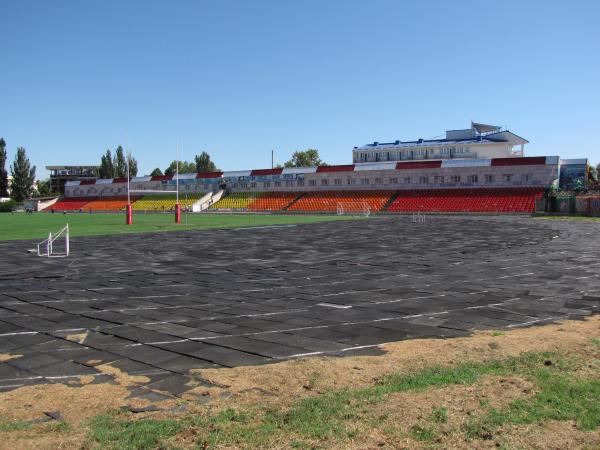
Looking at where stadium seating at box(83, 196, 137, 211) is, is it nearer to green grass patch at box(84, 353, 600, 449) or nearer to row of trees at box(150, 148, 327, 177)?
row of trees at box(150, 148, 327, 177)

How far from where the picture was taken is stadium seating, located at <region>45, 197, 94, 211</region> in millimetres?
101750

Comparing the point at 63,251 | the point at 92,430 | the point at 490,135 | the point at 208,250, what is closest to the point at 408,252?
the point at 208,250

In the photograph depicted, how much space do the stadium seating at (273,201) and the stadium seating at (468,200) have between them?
18913 millimetres

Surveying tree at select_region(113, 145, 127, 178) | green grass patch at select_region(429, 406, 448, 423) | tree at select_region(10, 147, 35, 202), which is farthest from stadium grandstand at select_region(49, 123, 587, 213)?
green grass patch at select_region(429, 406, 448, 423)

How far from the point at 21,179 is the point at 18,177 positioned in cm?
80

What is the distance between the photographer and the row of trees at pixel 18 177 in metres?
113

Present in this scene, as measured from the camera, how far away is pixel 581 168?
69375 millimetres

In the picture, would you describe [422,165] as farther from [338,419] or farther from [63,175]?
[63,175]

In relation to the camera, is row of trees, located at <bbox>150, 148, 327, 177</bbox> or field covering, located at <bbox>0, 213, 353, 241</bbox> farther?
row of trees, located at <bbox>150, 148, 327, 177</bbox>

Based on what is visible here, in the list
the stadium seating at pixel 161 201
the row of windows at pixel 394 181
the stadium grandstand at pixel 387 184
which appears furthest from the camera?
the stadium seating at pixel 161 201

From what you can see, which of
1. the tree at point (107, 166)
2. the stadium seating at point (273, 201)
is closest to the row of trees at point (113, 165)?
the tree at point (107, 166)

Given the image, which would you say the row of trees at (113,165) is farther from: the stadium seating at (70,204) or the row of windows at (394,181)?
the row of windows at (394,181)

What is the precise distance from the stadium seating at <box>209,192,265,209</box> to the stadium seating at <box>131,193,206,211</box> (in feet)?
16.1

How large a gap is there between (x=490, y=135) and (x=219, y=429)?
97.9m
